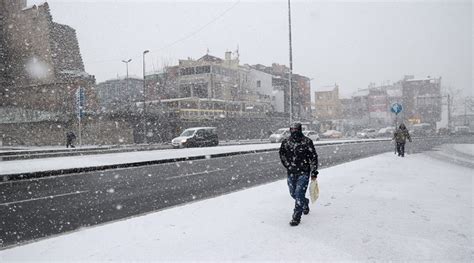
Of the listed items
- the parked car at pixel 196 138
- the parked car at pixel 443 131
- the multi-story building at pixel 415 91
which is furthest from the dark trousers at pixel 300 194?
the multi-story building at pixel 415 91

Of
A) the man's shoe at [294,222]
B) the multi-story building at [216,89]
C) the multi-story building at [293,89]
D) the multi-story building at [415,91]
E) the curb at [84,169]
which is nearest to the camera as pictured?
the man's shoe at [294,222]

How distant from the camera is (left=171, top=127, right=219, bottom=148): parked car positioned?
29.3m

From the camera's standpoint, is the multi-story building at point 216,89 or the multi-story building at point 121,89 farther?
the multi-story building at point 121,89

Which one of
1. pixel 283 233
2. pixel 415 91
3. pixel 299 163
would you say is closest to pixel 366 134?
pixel 415 91

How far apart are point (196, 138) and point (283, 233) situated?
24354 mm

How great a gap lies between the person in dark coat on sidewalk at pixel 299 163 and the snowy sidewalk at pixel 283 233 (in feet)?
1.39

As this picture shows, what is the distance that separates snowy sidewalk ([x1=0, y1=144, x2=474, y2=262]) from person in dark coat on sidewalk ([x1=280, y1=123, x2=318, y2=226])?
425 millimetres

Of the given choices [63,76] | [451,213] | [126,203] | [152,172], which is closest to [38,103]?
[63,76]

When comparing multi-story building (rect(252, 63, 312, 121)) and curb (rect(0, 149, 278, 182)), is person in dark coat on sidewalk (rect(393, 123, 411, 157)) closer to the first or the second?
curb (rect(0, 149, 278, 182))

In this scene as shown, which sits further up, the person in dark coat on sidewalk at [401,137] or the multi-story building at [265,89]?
the multi-story building at [265,89]

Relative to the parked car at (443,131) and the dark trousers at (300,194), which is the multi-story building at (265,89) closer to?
the parked car at (443,131)

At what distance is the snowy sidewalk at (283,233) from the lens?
5.01 meters

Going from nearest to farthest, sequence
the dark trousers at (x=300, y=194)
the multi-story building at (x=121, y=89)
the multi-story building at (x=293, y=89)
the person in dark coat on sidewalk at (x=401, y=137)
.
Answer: the dark trousers at (x=300, y=194) → the person in dark coat on sidewalk at (x=401, y=137) → the multi-story building at (x=121, y=89) → the multi-story building at (x=293, y=89)

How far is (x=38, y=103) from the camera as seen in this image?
42656 mm
